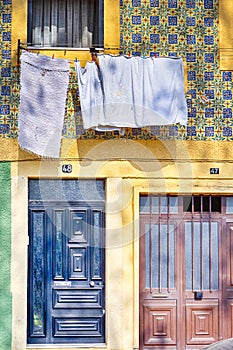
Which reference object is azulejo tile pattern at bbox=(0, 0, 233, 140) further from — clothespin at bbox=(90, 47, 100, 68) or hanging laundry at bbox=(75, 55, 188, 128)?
clothespin at bbox=(90, 47, 100, 68)

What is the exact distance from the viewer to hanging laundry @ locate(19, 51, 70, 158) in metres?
9.38

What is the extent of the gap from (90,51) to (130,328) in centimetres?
387

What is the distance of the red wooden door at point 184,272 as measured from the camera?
967 cm

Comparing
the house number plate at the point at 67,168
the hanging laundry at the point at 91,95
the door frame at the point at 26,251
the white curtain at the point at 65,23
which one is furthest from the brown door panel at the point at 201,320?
the white curtain at the point at 65,23

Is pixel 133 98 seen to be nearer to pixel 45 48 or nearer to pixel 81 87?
pixel 81 87

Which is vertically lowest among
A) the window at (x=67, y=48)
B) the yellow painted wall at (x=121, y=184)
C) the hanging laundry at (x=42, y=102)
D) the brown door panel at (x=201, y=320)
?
the brown door panel at (x=201, y=320)

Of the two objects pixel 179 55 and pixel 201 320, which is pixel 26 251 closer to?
pixel 201 320

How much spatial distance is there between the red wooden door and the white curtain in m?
2.50

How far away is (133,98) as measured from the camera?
9.48 metres

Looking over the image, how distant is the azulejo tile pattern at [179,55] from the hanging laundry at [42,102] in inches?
7.5

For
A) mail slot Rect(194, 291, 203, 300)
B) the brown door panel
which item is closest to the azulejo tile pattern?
mail slot Rect(194, 291, 203, 300)

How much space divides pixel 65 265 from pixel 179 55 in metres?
3.35

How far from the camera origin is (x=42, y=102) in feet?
31.1

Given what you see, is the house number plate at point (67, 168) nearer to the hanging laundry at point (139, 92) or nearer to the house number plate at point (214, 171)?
the hanging laundry at point (139, 92)
